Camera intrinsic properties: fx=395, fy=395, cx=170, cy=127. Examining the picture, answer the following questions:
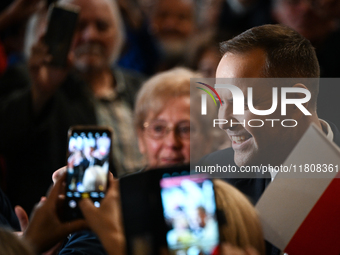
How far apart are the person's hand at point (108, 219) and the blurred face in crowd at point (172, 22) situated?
6.86 ft

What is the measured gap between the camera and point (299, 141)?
0.75 metres

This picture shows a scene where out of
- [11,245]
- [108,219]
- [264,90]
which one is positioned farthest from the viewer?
[264,90]

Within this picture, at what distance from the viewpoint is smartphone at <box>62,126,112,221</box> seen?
74 centimetres

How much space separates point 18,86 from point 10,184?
1.42 feet

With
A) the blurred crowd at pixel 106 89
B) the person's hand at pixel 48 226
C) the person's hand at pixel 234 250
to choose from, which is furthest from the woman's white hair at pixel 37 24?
the person's hand at pixel 234 250

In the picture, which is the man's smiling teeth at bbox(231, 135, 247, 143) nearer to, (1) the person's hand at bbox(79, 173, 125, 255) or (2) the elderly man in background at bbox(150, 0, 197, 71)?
(1) the person's hand at bbox(79, 173, 125, 255)

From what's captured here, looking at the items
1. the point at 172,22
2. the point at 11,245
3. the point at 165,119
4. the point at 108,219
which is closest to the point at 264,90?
the point at 108,219

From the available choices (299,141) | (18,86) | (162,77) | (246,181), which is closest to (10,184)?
(18,86)

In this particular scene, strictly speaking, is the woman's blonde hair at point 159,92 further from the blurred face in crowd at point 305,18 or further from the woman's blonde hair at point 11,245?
the woman's blonde hair at point 11,245

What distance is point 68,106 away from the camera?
156 centimetres

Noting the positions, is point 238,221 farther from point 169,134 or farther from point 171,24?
point 171,24

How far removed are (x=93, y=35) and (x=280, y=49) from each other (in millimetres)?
1274

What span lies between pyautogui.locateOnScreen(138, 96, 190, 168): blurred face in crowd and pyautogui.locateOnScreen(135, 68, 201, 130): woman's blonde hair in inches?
0.8

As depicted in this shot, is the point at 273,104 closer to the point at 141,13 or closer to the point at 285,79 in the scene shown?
the point at 285,79
